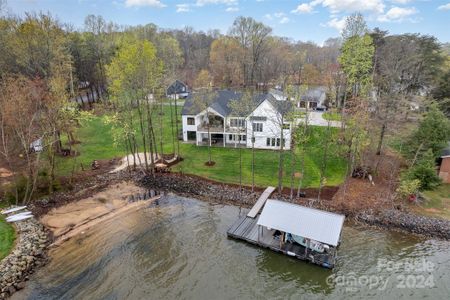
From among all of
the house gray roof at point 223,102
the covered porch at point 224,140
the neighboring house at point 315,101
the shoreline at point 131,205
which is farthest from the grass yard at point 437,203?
the neighboring house at point 315,101

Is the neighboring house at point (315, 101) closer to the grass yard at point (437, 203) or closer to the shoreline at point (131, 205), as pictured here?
the grass yard at point (437, 203)

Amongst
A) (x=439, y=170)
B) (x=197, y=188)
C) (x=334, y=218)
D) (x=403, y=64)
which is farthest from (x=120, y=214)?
(x=403, y=64)

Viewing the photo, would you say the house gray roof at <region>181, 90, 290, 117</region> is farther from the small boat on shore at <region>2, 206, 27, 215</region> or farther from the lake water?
the small boat on shore at <region>2, 206, 27, 215</region>

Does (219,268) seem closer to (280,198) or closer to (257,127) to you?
(280,198)

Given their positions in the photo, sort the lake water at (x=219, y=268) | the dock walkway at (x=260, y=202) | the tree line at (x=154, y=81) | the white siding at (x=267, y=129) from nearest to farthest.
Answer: the lake water at (x=219, y=268) → the dock walkway at (x=260, y=202) → the tree line at (x=154, y=81) → the white siding at (x=267, y=129)

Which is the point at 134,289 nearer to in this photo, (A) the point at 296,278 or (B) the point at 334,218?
(A) the point at 296,278

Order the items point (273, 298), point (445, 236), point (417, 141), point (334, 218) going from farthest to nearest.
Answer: point (417, 141), point (445, 236), point (334, 218), point (273, 298)
